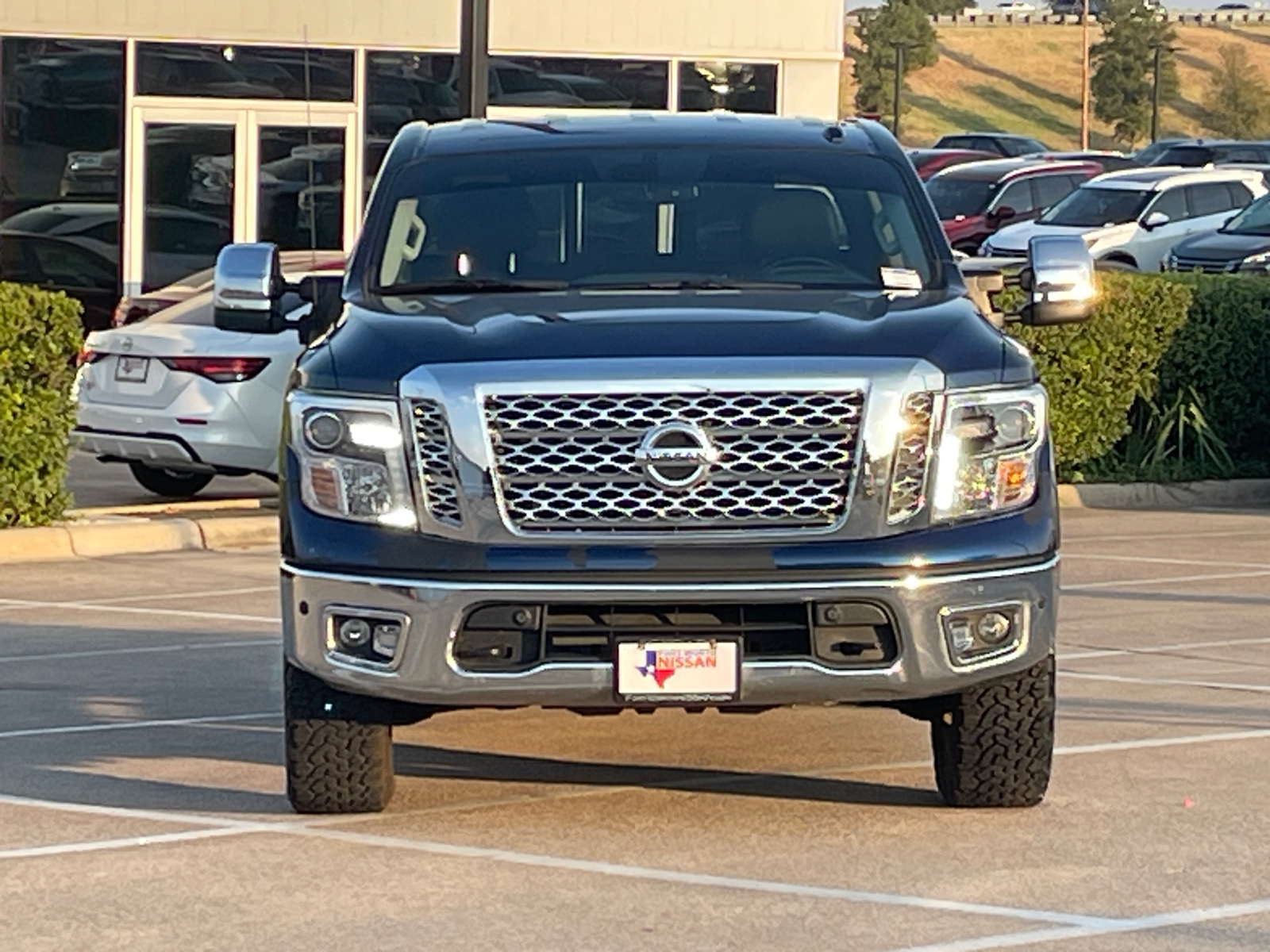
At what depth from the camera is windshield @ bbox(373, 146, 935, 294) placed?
8188 millimetres

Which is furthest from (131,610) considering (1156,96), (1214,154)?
(1156,96)

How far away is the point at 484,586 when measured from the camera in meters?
6.80

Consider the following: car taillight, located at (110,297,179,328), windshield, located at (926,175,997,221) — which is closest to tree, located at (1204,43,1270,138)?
windshield, located at (926,175,997,221)

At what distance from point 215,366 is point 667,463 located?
878 centimetres

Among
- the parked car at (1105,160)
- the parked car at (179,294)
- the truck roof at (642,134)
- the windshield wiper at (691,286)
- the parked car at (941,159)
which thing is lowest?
the parked car at (941,159)

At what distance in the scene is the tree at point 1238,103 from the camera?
4070 inches

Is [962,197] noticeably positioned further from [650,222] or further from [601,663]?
[601,663]

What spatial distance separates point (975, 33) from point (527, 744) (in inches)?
5072

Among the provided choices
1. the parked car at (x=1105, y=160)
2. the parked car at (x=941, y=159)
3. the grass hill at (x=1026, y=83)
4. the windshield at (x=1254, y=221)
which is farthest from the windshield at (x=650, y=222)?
the grass hill at (x=1026, y=83)

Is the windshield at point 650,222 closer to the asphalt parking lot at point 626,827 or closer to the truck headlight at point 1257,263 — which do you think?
the asphalt parking lot at point 626,827

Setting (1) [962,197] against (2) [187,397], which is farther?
(1) [962,197]

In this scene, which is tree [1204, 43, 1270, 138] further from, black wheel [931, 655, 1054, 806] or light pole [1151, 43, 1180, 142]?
black wheel [931, 655, 1054, 806]

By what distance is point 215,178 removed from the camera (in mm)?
23734

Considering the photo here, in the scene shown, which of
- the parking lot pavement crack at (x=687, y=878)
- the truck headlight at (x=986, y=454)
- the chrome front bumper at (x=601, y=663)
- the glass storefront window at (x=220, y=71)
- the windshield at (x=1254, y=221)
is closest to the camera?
the parking lot pavement crack at (x=687, y=878)
